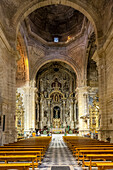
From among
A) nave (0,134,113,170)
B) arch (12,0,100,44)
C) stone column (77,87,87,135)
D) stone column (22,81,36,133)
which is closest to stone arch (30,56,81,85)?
stone column (77,87,87,135)

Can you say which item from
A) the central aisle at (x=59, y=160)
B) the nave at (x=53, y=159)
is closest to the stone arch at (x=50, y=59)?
the central aisle at (x=59, y=160)

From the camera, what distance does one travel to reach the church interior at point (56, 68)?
12.7m

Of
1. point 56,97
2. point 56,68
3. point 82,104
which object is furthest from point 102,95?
point 56,97

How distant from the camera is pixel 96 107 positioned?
19.0 metres

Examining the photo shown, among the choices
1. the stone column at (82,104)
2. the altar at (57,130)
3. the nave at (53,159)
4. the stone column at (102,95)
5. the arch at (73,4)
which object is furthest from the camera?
the altar at (57,130)

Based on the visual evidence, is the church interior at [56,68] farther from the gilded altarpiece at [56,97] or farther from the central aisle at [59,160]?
the central aisle at [59,160]

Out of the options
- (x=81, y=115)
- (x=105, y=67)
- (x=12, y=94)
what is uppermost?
(x=105, y=67)

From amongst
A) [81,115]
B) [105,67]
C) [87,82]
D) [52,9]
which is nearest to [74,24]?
[52,9]

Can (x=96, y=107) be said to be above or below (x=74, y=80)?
below

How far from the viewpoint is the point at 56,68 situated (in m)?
35.4

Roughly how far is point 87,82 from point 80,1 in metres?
13.2

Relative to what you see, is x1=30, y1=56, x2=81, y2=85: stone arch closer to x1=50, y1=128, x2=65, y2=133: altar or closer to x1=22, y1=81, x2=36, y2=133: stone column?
x1=22, y1=81, x2=36, y2=133: stone column

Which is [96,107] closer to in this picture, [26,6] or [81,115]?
[81,115]

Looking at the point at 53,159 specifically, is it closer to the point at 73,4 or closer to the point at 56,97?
the point at 73,4
